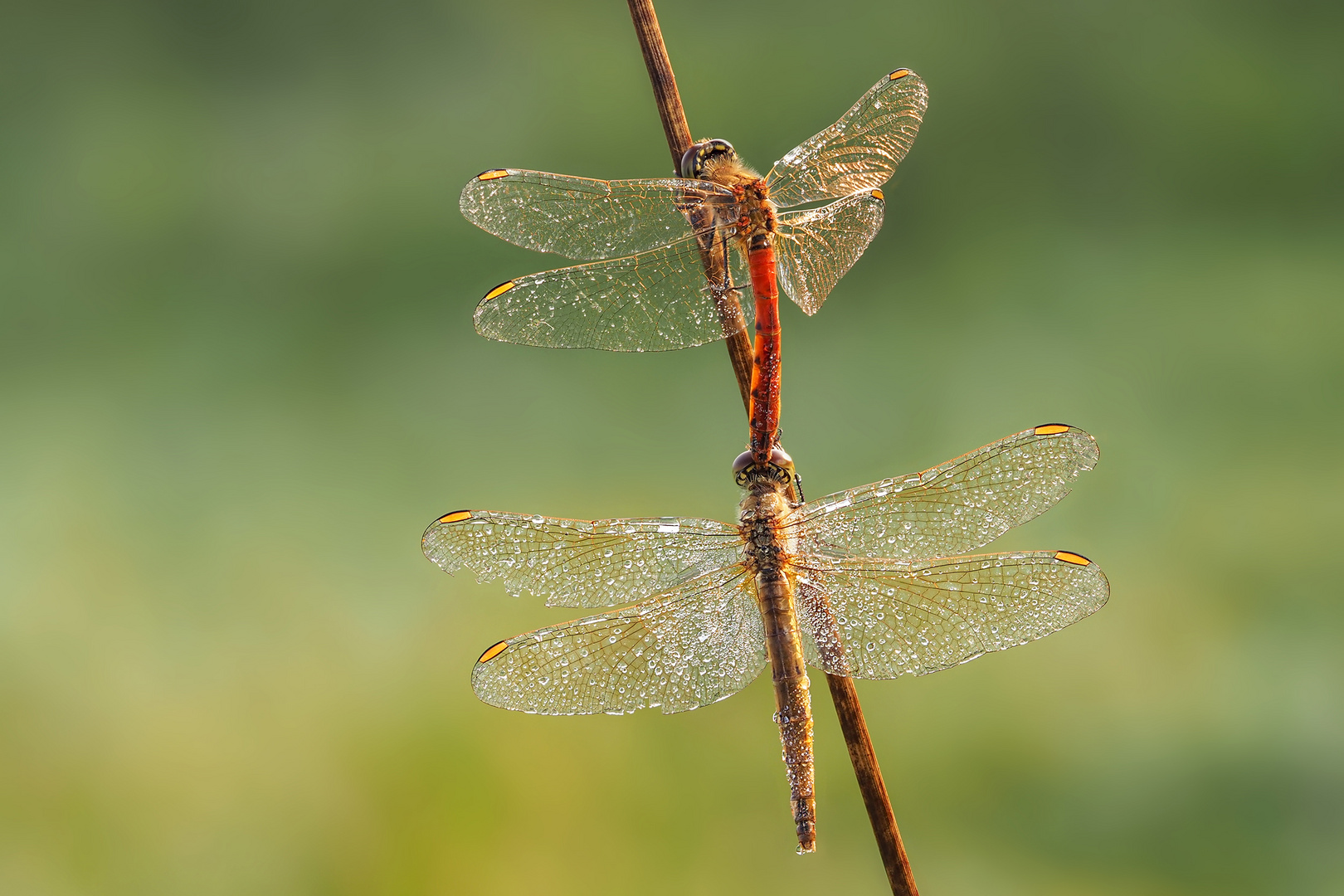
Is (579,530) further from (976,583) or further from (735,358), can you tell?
(976,583)

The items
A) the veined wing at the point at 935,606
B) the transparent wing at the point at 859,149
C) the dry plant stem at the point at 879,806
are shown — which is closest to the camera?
the dry plant stem at the point at 879,806

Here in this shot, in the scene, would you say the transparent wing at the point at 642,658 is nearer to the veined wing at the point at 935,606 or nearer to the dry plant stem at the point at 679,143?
the veined wing at the point at 935,606

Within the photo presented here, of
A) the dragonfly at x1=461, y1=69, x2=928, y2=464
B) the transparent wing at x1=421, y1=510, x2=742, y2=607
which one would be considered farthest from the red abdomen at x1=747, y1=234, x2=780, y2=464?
the transparent wing at x1=421, y1=510, x2=742, y2=607

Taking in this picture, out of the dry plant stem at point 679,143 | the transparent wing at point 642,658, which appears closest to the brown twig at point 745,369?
the dry plant stem at point 679,143

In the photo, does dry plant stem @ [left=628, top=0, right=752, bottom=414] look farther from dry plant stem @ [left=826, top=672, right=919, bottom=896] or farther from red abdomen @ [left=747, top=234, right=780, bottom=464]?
dry plant stem @ [left=826, top=672, right=919, bottom=896]

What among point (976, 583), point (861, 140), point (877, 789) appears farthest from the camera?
point (861, 140)

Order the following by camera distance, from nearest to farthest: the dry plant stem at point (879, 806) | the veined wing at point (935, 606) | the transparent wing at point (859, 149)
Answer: the dry plant stem at point (879, 806) → the veined wing at point (935, 606) → the transparent wing at point (859, 149)

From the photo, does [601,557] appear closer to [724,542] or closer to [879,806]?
[724,542]

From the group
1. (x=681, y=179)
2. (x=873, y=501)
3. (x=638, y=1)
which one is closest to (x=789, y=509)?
(x=873, y=501)
